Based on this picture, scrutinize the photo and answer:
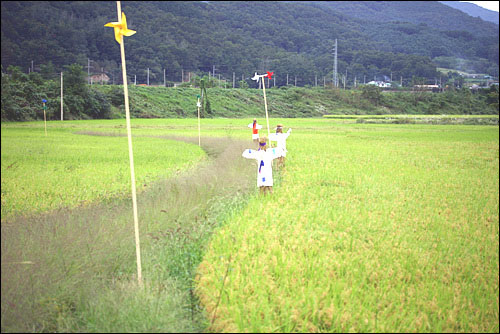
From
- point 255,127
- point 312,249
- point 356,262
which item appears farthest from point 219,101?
point 356,262

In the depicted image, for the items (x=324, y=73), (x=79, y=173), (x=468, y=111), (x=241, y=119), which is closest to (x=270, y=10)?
(x=324, y=73)

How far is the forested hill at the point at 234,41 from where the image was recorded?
10.5m

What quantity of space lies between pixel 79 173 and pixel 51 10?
3.36m

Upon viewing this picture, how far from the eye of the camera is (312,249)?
208 inches

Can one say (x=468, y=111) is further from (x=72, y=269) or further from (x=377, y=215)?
(x=72, y=269)

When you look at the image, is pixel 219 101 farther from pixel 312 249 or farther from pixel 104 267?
pixel 104 267

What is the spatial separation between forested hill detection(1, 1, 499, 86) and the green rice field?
2467 mm

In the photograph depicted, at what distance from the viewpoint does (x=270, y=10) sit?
45.7m

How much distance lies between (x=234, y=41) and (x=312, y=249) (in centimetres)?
2566

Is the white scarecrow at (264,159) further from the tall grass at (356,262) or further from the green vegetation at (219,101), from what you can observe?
the green vegetation at (219,101)

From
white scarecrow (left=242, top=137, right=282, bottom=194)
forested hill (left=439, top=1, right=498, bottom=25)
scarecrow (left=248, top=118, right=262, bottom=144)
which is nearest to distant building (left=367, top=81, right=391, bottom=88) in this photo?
scarecrow (left=248, top=118, right=262, bottom=144)

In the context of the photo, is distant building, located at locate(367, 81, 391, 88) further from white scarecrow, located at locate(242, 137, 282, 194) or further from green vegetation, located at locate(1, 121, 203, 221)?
white scarecrow, located at locate(242, 137, 282, 194)

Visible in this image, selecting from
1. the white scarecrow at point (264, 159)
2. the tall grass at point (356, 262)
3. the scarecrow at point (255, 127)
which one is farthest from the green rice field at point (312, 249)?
the scarecrow at point (255, 127)

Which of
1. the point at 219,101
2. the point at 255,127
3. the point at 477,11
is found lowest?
the point at 255,127
